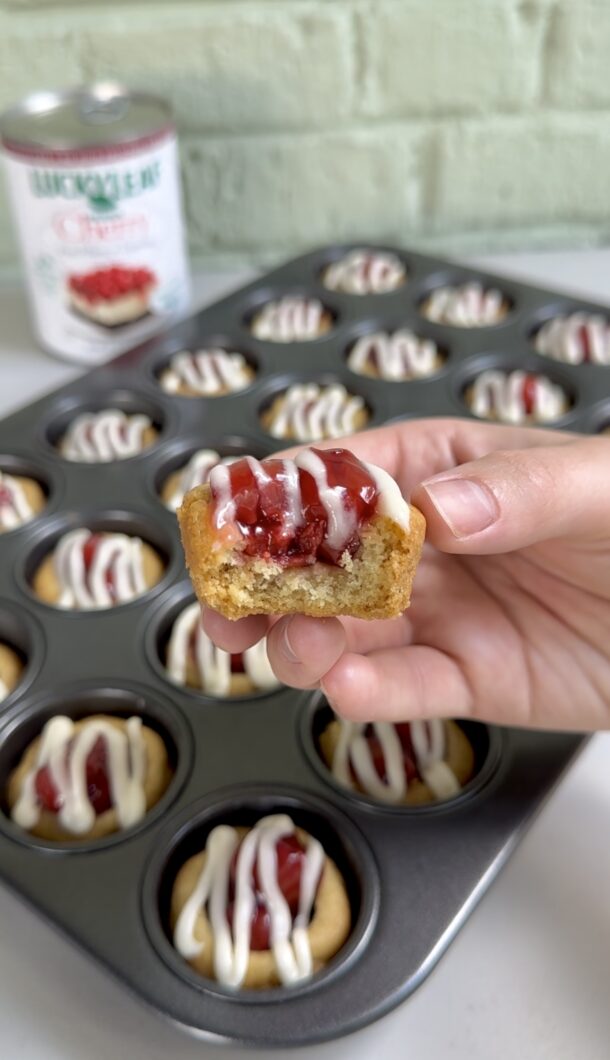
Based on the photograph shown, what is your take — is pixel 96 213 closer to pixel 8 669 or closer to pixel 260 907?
pixel 8 669

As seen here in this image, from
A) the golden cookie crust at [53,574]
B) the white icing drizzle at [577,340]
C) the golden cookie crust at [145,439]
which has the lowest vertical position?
the golden cookie crust at [53,574]

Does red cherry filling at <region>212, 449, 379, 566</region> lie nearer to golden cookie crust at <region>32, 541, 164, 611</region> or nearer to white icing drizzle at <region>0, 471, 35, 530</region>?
golden cookie crust at <region>32, 541, 164, 611</region>

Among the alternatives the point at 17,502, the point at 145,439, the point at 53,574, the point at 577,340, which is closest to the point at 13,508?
the point at 17,502

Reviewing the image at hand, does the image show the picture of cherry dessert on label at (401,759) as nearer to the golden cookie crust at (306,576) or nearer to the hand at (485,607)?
the hand at (485,607)

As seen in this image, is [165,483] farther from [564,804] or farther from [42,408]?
[564,804]

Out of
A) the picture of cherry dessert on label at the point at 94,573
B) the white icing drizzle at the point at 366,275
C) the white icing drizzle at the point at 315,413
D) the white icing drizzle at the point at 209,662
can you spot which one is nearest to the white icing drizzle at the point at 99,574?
the picture of cherry dessert on label at the point at 94,573
